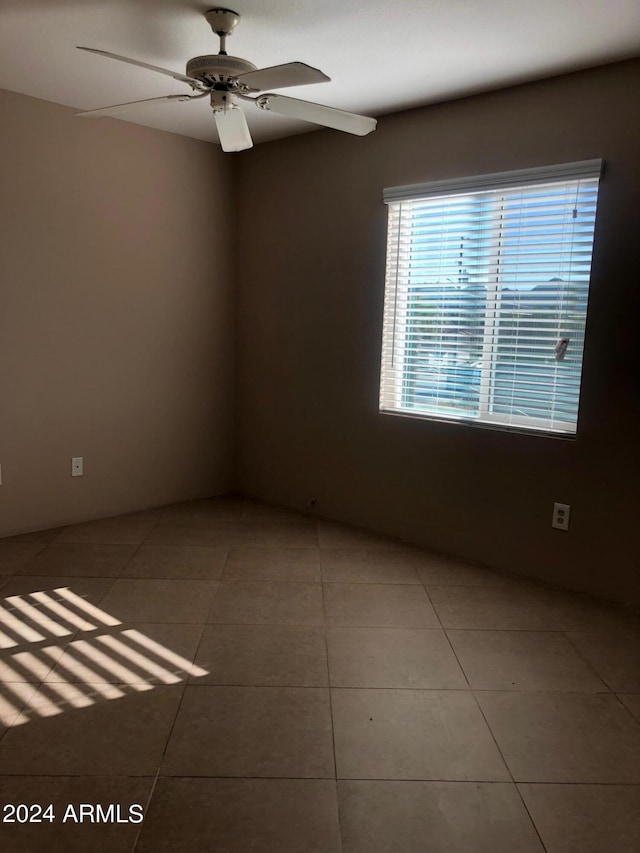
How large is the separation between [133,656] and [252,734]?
24.9 inches

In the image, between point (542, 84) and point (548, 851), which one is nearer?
point (548, 851)

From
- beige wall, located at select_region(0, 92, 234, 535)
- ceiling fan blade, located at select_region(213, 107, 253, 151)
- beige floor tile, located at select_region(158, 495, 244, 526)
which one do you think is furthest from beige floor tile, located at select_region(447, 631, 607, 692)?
beige wall, located at select_region(0, 92, 234, 535)

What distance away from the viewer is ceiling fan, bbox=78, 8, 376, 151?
80.5 inches

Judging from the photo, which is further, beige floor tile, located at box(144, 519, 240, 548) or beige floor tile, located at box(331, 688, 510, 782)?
beige floor tile, located at box(144, 519, 240, 548)

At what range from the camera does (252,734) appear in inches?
75.0

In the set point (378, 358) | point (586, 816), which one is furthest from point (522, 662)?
point (378, 358)

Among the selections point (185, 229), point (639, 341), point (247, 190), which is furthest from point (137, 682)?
point (247, 190)

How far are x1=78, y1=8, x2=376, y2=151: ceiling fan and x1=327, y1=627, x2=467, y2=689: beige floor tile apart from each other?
1.95 m

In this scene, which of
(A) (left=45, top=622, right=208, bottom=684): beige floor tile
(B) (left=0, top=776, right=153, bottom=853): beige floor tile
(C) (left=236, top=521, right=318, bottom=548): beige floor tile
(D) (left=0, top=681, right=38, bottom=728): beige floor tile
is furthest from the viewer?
(C) (left=236, top=521, right=318, bottom=548): beige floor tile

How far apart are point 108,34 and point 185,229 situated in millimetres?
1611

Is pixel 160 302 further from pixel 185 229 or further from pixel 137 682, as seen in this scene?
pixel 137 682

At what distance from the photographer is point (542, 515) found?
120 inches

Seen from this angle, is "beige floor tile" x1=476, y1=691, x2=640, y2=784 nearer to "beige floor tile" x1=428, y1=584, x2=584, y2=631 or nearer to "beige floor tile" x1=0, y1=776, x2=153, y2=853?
"beige floor tile" x1=428, y1=584, x2=584, y2=631

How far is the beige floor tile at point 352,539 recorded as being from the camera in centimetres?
356
